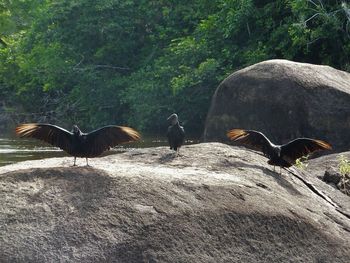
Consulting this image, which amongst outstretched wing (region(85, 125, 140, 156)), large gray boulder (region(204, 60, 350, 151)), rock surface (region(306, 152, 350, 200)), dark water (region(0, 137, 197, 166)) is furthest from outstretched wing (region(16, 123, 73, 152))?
dark water (region(0, 137, 197, 166))

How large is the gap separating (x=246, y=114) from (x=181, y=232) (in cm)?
947

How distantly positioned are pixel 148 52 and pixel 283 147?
967 inches

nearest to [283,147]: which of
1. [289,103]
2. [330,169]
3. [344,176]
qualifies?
[344,176]

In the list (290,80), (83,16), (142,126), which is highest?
(83,16)

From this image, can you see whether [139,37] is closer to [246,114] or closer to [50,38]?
[50,38]

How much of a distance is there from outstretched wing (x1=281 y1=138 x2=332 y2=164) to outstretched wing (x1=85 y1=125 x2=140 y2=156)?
80.1 inches

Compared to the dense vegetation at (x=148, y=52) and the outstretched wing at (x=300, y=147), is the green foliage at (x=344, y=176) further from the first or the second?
the dense vegetation at (x=148, y=52)

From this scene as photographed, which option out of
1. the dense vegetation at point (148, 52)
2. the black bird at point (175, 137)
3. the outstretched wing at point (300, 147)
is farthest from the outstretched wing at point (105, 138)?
the dense vegetation at point (148, 52)

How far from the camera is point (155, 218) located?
275 inches

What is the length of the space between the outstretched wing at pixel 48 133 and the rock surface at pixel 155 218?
0.28 m

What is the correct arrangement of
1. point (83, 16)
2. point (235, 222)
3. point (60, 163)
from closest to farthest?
point (235, 222), point (60, 163), point (83, 16)

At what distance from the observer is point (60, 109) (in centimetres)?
3503

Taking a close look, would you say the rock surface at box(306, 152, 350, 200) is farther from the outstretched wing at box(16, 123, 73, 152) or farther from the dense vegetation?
the dense vegetation

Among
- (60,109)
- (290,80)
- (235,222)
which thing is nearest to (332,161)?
(290,80)
